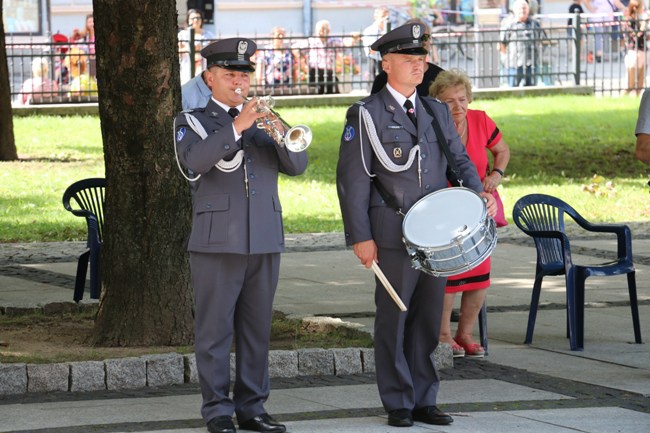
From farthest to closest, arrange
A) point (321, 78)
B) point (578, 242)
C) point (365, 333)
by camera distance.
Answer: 1. point (321, 78)
2. point (578, 242)
3. point (365, 333)

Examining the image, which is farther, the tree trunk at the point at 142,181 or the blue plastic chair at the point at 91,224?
the blue plastic chair at the point at 91,224

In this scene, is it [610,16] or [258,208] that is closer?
[258,208]

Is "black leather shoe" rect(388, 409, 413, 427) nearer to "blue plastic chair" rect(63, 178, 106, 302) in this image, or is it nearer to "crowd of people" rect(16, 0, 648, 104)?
"blue plastic chair" rect(63, 178, 106, 302)

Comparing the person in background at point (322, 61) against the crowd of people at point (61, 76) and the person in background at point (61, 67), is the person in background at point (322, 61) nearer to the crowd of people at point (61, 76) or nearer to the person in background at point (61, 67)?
the crowd of people at point (61, 76)

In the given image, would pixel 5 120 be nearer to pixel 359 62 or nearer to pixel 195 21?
pixel 195 21

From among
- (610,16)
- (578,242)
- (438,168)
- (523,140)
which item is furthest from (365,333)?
(610,16)

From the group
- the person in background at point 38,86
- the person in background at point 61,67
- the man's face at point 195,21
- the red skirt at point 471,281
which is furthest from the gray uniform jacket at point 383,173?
the man's face at point 195,21

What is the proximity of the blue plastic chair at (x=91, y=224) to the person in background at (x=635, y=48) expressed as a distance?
18778mm

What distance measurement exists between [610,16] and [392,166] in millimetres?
26145

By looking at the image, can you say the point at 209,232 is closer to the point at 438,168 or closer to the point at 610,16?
the point at 438,168

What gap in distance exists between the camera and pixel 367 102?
23.2ft

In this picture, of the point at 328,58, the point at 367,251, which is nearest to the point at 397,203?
the point at 367,251

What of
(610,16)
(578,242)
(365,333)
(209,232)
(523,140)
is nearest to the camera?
(209,232)

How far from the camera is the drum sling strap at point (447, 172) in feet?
22.9
